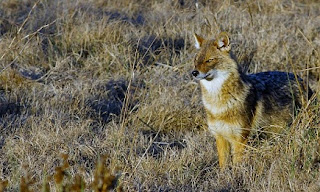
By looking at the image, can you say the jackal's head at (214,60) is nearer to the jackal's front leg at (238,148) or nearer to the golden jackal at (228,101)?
the golden jackal at (228,101)

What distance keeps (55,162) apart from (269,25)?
4.64m

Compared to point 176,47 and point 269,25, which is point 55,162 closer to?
point 176,47

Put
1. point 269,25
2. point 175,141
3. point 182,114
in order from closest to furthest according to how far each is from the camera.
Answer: point 175,141 → point 182,114 → point 269,25

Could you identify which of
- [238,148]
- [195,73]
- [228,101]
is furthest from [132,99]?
[238,148]

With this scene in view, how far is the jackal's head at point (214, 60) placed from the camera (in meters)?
4.78

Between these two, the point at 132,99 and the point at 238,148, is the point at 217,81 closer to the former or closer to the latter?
the point at 238,148

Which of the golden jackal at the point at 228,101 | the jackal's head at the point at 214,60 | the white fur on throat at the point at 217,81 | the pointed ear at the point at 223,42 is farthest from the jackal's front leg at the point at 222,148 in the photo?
the pointed ear at the point at 223,42

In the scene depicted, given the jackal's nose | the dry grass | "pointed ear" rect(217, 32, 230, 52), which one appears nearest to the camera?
the dry grass

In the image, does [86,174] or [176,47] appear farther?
[176,47]

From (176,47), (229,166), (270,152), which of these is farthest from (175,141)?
(176,47)

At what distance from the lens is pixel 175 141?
18.3ft

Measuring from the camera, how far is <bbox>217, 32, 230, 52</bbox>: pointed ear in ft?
15.9

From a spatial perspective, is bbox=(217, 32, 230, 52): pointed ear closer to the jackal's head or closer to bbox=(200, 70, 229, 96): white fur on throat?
the jackal's head

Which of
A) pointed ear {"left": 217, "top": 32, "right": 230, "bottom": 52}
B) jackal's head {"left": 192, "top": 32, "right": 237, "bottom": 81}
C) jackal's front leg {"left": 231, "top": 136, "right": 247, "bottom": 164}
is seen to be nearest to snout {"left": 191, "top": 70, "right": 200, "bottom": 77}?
jackal's head {"left": 192, "top": 32, "right": 237, "bottom": 81}
